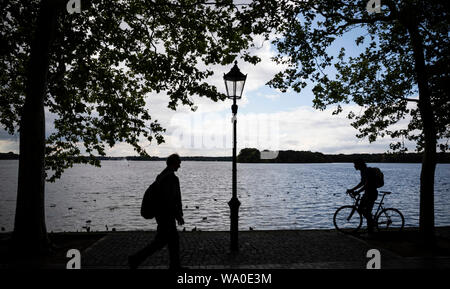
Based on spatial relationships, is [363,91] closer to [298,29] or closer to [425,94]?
[425,94]

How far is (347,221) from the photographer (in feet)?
69.9

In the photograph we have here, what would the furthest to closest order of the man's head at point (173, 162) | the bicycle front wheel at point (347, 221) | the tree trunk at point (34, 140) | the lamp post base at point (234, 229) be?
the bicycle front wheel at point (347, 221)
the lamp post base at point (234, 229)
the tree trunk at point (34, 140)
the man's head at point (173, 162)

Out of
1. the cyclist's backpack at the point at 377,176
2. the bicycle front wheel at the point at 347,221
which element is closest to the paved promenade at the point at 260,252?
the bicycle front wheel at the point at 347,221

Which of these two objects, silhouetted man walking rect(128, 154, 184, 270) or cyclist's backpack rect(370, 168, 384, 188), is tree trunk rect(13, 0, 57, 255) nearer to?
silhouetted man walking rect(128, 154, 184, 270)

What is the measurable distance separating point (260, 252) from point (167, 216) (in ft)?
11.3

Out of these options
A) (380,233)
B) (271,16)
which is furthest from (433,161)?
(271,16)

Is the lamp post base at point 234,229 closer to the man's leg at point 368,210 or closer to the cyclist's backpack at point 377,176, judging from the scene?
the man's leg at point 368,210

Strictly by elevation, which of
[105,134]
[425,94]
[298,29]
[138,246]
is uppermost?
[298,29]

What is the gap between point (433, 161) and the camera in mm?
9492

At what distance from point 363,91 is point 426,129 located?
2444 mm

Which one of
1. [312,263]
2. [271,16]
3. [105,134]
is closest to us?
[312,263]

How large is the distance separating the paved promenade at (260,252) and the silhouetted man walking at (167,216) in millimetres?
892

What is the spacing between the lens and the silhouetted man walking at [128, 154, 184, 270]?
21.1 feet

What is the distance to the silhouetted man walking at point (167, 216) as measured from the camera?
21.1 feet
